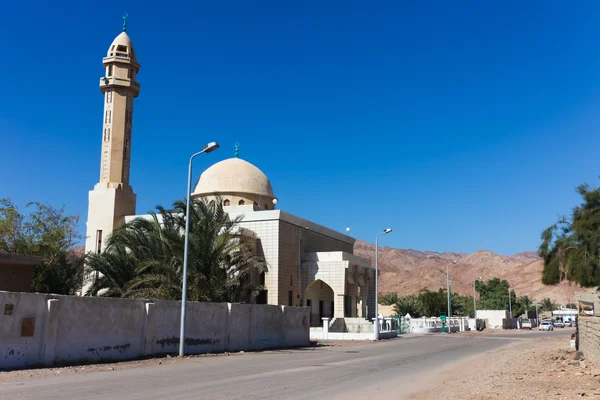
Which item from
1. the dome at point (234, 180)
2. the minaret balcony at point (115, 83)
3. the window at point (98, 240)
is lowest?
the window at point (98, 240)

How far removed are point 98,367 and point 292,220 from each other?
26239mm

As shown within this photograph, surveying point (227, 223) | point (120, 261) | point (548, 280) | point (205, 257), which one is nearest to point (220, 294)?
point (205, 257)

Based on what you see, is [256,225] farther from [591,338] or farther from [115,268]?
[591,338]

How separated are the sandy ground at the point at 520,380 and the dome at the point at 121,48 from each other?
3162 centimetres

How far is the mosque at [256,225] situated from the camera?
3838cm

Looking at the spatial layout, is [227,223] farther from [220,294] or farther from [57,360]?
[57,360]

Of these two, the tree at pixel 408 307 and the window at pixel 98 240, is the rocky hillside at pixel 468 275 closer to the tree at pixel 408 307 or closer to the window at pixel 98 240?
the tree at pixel 408 307

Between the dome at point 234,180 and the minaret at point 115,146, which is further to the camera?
the dome at point 234,180

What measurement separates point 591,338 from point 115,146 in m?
31.3

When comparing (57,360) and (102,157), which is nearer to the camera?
(57,360)

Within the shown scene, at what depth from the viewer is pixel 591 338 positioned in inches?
592

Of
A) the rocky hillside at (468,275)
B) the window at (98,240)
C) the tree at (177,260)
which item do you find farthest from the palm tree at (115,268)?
the rocky hillside at (468,275)

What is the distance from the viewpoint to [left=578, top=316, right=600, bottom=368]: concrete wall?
13680 millimetres

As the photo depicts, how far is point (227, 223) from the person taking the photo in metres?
25.6
